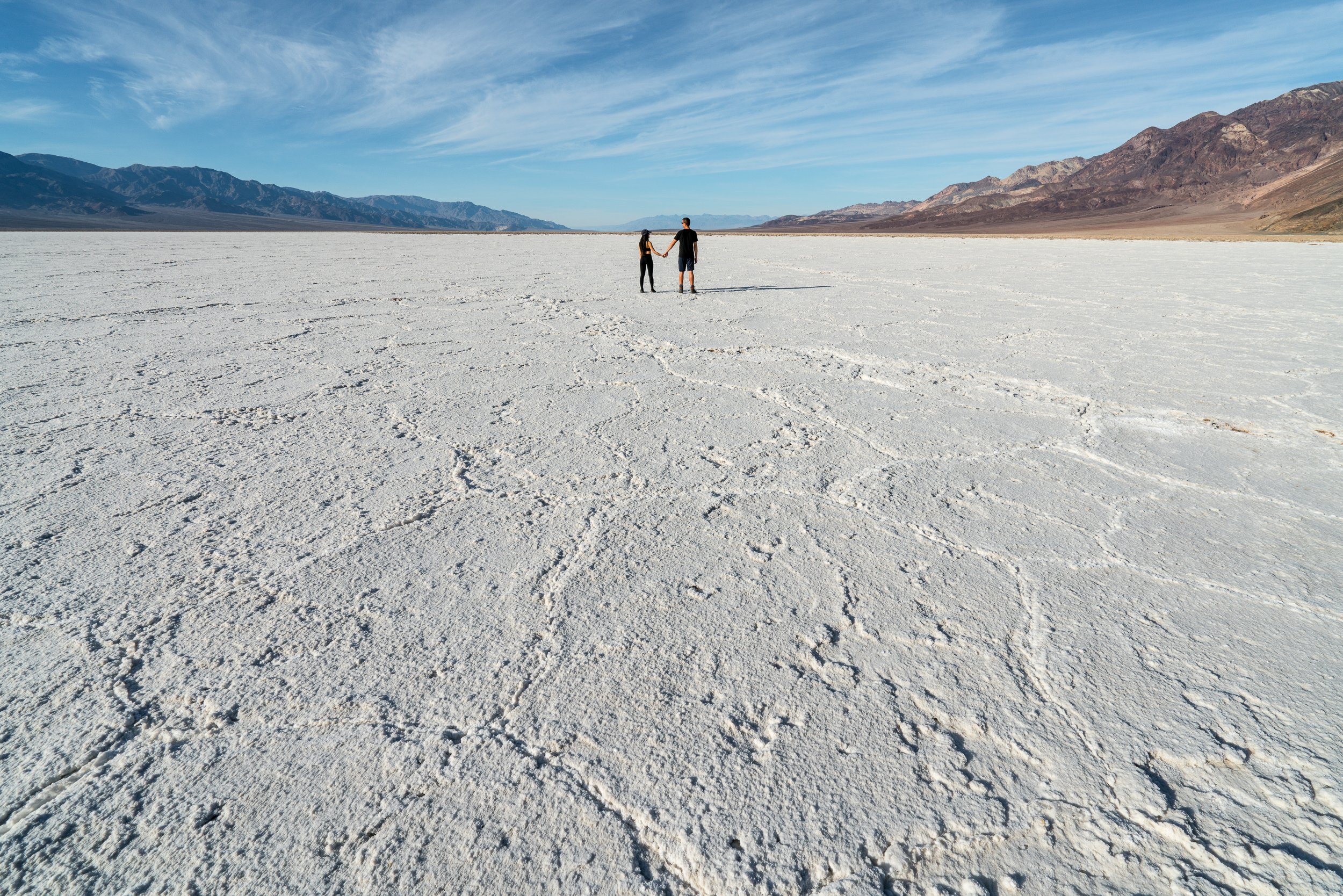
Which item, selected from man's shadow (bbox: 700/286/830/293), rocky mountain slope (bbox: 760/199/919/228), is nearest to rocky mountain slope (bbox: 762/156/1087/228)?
rocky mountain slope (bbox: 760/199/919/228)

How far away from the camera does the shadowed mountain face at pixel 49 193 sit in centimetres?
12888

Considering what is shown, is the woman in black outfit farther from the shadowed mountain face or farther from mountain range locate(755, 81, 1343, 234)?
the shadowed mountain face

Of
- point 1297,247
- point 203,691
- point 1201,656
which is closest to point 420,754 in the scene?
point 203,691

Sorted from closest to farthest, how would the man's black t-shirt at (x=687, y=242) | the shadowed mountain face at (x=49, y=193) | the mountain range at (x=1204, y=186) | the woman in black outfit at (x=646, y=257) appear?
the man's black t-shirt at (x=687, y=242) < the woman in black outfit at (x=646, y=257) < the mountain range at (x=1204, y=186) < the shadowed mountain face at (x=49, y=193)

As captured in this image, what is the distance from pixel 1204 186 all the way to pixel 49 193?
213 m

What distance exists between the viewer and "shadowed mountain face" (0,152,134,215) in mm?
128875

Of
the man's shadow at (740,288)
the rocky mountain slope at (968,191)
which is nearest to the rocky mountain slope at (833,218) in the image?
the rocky mountain slope at (968,191)

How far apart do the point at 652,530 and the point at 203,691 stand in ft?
4.27

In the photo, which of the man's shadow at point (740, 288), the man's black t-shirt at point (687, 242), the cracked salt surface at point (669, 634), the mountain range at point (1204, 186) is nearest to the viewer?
the cracked salt surface at point (669, 634)

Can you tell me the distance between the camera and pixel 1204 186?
81062mm

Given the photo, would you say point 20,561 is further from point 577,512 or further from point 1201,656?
point 1201,656

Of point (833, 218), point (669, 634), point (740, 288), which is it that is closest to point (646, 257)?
point (740, 288)

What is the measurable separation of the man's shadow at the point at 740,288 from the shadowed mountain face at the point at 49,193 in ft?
544

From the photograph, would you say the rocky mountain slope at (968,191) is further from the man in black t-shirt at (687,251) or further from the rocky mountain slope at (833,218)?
the man in black t-shirt at (687,251)
